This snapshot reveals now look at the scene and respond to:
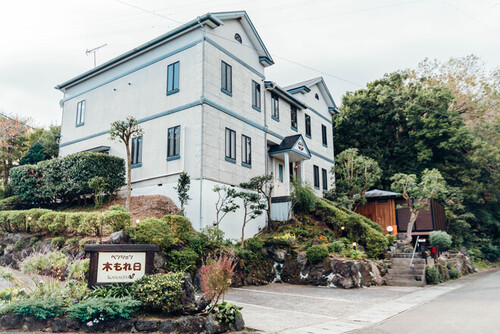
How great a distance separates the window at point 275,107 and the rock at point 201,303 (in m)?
14.5

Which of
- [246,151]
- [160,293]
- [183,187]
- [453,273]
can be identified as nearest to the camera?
[160,293]

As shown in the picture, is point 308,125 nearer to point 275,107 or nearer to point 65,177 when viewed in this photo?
point 275,107

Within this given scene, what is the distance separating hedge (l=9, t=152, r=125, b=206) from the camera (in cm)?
1547

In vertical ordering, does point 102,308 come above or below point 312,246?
below

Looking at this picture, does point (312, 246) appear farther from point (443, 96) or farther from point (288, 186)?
point (443, 96)

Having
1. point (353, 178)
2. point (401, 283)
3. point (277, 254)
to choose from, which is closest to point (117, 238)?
point (277, 254)

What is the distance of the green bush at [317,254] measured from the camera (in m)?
14.4

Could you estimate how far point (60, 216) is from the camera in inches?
475

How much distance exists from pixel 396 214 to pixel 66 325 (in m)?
22.1

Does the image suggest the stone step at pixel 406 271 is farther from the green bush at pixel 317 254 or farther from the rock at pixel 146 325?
the rock at pixel 146 325

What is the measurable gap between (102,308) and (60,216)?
6.54 m

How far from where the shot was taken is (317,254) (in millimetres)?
14414

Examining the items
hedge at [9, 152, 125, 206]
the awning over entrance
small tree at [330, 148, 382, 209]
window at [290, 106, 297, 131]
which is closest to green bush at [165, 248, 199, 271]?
hedge at [9, 152, 125, 206]

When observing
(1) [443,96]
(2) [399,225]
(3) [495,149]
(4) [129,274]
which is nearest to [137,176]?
(4) [129,274]
